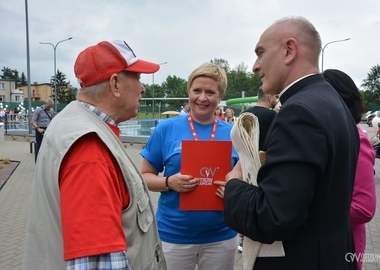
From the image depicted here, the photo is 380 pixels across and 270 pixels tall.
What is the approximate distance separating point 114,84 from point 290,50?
0.76 m

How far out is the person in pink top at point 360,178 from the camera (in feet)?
7.00

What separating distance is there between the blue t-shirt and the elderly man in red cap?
0.77m

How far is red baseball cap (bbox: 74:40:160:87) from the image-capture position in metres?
1.46

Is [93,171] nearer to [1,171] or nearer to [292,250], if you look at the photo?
[292,250]

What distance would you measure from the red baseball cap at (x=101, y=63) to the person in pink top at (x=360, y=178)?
55.3 inches

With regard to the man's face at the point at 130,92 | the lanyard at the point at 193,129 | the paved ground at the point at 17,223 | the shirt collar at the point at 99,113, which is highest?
the man's face at the point at 130,92

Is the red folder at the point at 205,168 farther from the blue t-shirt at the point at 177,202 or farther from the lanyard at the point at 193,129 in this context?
the lanyard at the point at 193,129

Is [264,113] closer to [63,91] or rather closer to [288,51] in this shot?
[288,51]

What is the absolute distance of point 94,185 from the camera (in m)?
1.18

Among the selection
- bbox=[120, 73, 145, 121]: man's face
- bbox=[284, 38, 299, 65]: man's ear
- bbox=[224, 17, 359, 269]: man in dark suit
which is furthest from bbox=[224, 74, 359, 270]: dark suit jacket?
bbox=[120, 73, 145, 121]: man's face

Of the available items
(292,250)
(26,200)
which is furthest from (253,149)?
(26,200)

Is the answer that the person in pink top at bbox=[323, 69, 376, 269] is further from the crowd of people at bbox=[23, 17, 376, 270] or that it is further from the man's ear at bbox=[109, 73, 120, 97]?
the man's ear at bbox=[109, 73, 120, 97]

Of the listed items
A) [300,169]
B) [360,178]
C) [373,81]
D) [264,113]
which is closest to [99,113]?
[300,169]

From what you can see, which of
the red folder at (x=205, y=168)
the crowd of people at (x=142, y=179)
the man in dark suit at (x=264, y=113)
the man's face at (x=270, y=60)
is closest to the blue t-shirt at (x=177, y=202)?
the red folder at (x=205, y=168)
